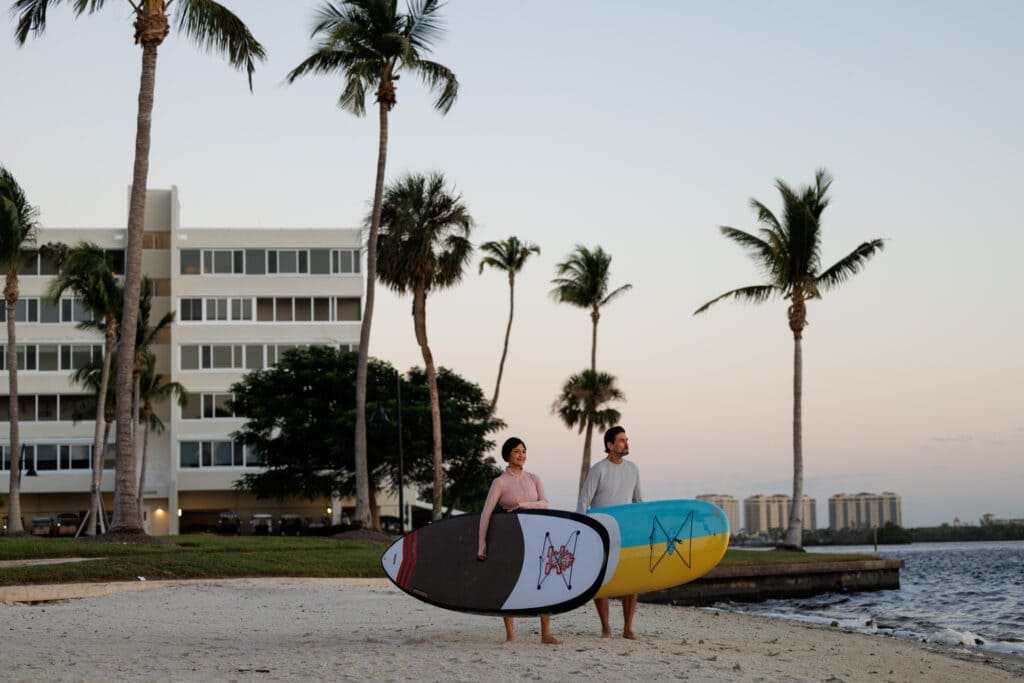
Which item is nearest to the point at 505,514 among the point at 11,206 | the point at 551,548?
the point at 551,548

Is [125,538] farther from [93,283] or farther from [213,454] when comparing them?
[213,454]

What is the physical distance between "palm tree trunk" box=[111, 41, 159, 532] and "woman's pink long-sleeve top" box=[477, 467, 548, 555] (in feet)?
55.5

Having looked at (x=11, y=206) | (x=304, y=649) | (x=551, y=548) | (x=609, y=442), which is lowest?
(x=304, y=649)

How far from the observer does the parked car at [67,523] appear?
58013 millimetres

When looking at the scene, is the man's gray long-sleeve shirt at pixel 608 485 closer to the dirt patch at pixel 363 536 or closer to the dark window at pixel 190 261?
the dirt patch at pixel 363 536

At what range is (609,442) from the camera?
1125 centimetres

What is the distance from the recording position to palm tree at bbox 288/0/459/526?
35.6 m

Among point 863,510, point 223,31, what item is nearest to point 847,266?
point 223,31

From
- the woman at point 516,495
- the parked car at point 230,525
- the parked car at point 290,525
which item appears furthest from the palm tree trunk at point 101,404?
the woman at point 516,495

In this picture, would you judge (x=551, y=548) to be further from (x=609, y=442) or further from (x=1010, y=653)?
(x=1010, y=653)

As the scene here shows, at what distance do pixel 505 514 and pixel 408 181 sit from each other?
2876 centimetres

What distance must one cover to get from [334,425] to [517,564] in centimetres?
3982

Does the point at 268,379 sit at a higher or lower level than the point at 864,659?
higher

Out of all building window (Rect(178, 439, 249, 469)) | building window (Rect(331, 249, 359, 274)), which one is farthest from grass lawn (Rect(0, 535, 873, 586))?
building window (Rect(331, 249, 359, 274))
